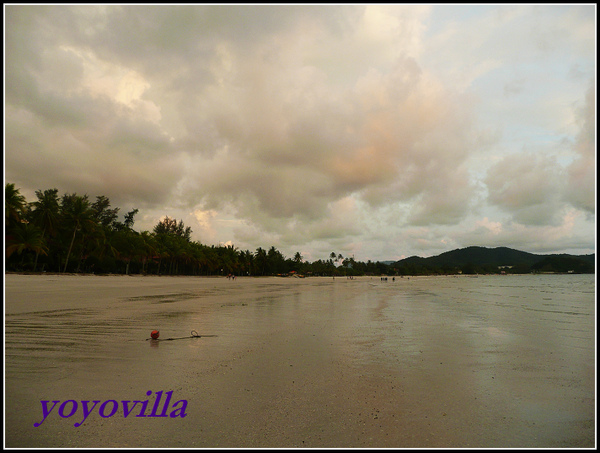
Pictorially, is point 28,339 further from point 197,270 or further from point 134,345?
point 197,270

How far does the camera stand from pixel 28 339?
877cm

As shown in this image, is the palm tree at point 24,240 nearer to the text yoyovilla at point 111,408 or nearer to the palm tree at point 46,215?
the palm tree at point 46,215

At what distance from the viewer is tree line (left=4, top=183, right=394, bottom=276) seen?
5494cm


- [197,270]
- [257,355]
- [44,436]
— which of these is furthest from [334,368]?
[197,270]

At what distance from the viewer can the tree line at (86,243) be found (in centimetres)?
5494

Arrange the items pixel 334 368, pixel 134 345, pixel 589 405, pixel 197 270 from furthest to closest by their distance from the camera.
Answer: pixel 197 270 < pixel 134 345 < pixel 334 368 < pixel 589 405

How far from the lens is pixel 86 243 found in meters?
71.2

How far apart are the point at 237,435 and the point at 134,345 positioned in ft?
18.9

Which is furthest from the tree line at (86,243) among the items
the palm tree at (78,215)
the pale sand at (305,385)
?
→ the pale sand at (305,385)

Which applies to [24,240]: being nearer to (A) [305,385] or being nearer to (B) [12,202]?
(B) [12,202]

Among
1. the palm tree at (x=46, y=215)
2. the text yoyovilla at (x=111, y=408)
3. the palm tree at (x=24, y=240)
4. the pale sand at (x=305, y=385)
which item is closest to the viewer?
the pale sand at (x=305, y=385)

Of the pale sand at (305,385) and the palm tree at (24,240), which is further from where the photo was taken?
the palm tree at (24,240)

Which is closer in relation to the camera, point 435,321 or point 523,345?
point 523,345

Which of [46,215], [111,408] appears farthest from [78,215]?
[111,408]
